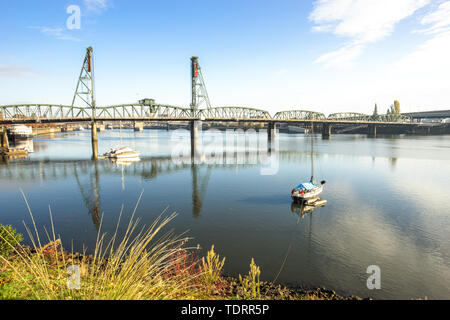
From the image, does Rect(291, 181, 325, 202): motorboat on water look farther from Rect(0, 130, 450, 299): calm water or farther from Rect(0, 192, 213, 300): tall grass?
Rect(0, 192, 213, 300): tall grass

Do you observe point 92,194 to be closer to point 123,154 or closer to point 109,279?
point 109,279

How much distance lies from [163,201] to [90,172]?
1273 inches

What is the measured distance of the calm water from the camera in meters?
18.4

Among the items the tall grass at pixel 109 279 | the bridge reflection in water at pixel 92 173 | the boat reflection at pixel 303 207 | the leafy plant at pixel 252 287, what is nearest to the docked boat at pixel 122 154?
the bridge reflection in water at pixel 92 173

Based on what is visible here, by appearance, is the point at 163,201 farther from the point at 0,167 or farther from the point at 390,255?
the point at 0,167

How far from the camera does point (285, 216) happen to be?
97.2 feet

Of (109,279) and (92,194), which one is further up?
(109,279)

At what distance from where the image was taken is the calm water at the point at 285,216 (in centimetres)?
1838

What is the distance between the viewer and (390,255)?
20.5 metres

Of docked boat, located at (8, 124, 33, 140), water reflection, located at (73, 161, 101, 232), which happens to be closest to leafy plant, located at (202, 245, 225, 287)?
water reflection, located at (73, 161, 101, 232)

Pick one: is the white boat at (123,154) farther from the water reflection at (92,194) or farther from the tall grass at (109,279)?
the tall grass at (109,279)

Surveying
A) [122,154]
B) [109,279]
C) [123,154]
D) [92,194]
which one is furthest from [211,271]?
[123,154]
